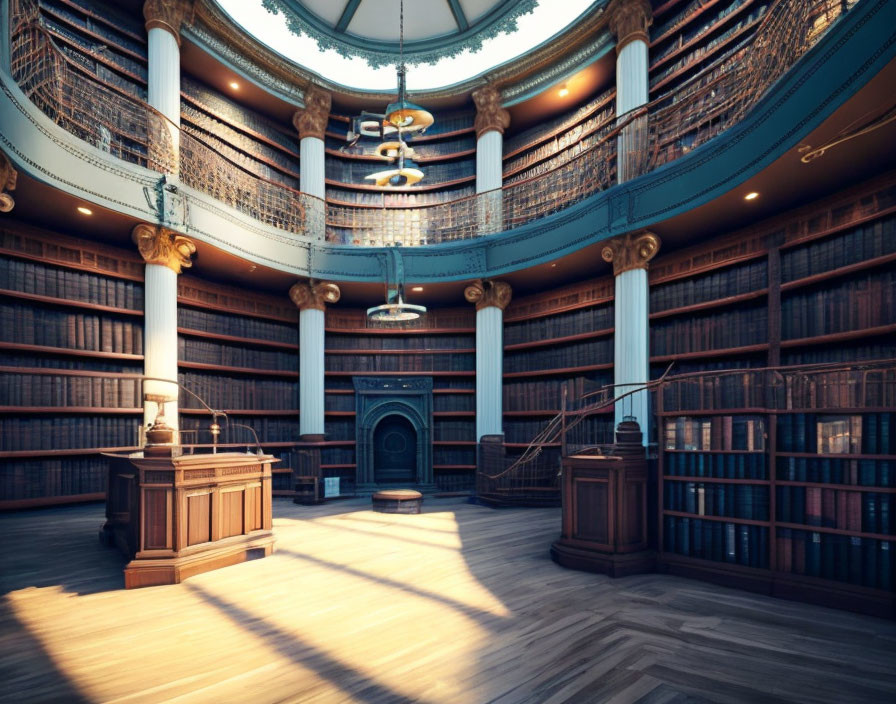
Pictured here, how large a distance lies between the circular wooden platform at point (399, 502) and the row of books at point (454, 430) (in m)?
2.32

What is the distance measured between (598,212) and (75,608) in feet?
21.6

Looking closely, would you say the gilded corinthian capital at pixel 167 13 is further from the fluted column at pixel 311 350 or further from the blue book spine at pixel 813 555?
the blue book spine at pixel 813 555

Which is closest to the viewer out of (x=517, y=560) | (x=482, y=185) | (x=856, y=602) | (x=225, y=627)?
(x=225, y=627)

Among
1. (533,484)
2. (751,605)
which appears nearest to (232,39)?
(533,484)

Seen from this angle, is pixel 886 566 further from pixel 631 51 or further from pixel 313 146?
pixel 313 146

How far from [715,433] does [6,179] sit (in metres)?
6.74

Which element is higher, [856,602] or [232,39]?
[232,39]

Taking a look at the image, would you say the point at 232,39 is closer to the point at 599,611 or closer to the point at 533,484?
the point at 533,484

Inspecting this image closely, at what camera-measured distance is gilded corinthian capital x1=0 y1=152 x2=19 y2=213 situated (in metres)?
4.64

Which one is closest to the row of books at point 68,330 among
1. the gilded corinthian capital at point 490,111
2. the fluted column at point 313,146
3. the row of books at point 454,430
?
the fluted column at point 313,146

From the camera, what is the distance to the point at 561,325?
26.0 ft

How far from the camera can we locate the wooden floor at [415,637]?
2105 millimetres

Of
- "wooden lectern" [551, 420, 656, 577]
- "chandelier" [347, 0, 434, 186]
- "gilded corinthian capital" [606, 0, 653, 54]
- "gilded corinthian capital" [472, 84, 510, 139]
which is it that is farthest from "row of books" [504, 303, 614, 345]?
"gilded corinthian capital" [606, 0, 653, 54]

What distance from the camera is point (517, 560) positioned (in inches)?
163
